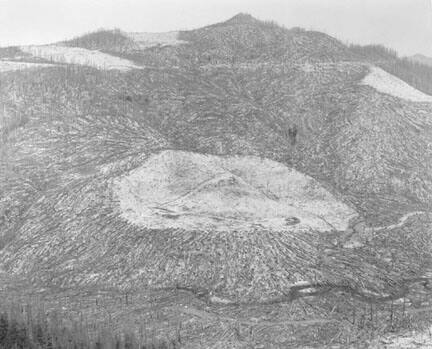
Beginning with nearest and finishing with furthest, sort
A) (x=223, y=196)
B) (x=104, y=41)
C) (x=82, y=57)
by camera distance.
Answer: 1. (x=223, y=196)
2. (x=82, y=57)
3. (x=104, y=41)

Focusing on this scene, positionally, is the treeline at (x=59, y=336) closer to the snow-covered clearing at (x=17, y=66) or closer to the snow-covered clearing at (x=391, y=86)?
the snow-covered clearing at (x=17, y=66)

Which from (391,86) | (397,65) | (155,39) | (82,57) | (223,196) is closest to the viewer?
(223,196)

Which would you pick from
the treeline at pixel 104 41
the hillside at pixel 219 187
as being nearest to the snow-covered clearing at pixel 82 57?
the hillside at pixel 219 187

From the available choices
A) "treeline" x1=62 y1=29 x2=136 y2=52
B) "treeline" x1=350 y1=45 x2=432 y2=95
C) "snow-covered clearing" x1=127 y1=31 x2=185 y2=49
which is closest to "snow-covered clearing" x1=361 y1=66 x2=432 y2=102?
"treeline" x1=350 y1=45 x2=432 y2=95

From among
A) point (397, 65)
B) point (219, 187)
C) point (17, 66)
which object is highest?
point (397, 65)

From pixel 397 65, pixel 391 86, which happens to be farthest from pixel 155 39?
pixel 397 65

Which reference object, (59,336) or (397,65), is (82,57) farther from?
(59,336)
